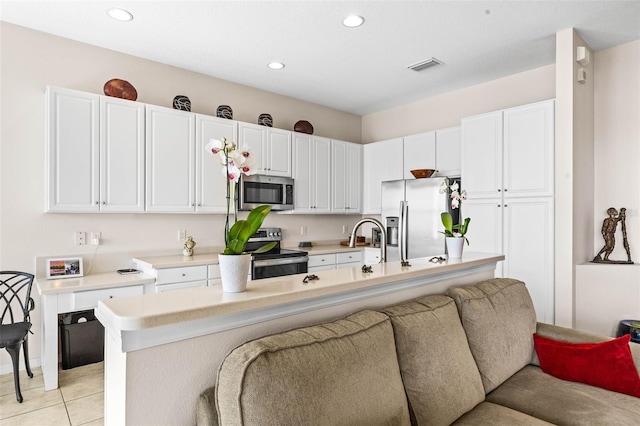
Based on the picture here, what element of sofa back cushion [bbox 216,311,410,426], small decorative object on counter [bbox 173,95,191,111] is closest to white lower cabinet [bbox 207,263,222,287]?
small decorative object on counter [bbox 173,95,191,111]

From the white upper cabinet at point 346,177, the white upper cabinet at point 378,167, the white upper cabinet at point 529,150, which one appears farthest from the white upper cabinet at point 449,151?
the white upper cabinet at point 346,177

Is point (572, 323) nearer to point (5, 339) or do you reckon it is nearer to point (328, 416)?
point (328, 416)

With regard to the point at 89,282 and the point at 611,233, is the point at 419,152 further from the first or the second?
the point at 89,282

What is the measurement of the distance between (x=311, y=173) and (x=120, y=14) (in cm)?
258

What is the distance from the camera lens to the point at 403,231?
4426mm

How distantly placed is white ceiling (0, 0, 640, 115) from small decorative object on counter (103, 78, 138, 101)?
356 mm

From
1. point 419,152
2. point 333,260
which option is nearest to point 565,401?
point 333,260

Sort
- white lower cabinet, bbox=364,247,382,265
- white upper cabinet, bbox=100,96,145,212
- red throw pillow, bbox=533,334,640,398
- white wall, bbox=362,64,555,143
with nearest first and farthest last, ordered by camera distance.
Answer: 1. red throw pillow, bbox=533,334,640,398
2. white upper cabinet, bbox=100,96,145,212
3. white wall, bbox=362,64,555,143
4. white lower cabinet, bbox=364,247,382,265

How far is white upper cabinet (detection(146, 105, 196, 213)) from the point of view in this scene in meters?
3.42

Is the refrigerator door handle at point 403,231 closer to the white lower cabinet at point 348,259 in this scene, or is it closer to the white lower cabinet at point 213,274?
the white lower cabinet at point 348,259

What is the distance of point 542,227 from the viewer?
3303 millimetres

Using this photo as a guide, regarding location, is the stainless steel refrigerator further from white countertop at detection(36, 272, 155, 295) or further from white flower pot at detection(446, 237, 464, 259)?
white countertop at detection(36, 272, 155, 295)

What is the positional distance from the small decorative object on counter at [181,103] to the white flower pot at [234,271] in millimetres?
2850

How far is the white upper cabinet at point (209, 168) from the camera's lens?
3.72 metres
